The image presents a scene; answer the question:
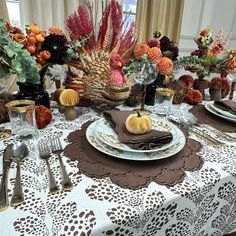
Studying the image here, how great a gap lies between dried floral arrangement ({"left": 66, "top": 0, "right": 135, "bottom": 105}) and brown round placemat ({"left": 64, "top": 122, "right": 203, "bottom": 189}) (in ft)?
0.99

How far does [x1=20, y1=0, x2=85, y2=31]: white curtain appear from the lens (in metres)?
2.04

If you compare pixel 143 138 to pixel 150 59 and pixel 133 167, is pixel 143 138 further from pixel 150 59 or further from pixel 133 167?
pixel 150 59

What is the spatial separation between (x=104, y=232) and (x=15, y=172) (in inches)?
10.4

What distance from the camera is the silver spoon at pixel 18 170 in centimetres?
46

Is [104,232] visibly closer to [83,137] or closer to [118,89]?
[83,137]

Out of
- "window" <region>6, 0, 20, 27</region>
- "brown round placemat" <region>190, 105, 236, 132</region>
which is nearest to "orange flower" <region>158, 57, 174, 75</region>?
"brown round placemat" <region>190, 105, 236, 132</region>

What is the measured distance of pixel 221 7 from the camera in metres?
3.09

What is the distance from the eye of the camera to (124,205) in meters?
0.47

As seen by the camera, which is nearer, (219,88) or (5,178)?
(5,178)

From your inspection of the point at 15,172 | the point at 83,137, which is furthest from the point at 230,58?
the point at 15,172

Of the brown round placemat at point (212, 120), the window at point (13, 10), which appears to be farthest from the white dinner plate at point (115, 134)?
the window at point (13, 10)

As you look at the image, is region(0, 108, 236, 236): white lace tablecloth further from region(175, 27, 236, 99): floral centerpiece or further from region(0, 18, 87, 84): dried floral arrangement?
region(175, 27, 236, 99): floral centerpiece

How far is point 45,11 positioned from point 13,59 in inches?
63.8

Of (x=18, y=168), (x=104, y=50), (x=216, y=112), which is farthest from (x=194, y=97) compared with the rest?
(x=18, y=168)
